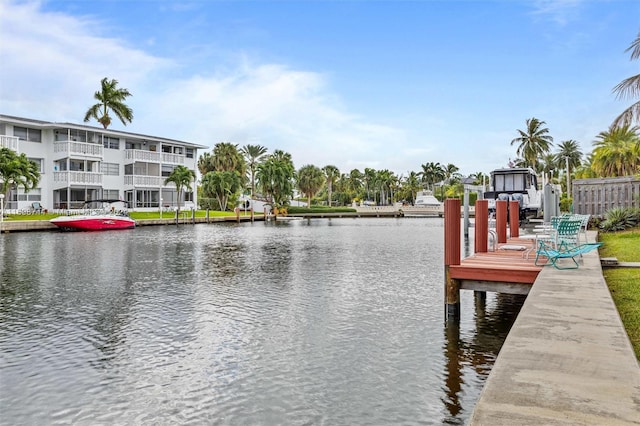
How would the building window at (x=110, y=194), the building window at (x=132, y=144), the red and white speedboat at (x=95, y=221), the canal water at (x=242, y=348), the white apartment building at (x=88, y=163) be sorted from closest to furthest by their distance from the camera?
the canal water at (x=242, y=348) → the red and white speedboat at (x=95, y=221) → the white apartment building at (x=88, y=163) → the building window at (x=110, y=194) → the building window at (x=132, y=144)

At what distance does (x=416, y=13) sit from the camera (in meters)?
26.5

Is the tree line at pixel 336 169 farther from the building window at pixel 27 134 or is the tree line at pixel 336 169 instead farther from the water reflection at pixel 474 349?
the water reflection at pixel 474 349

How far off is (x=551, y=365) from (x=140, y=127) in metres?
78.2

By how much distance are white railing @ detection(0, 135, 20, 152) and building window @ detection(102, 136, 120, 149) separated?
10945 mm

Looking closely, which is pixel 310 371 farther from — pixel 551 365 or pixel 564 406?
pixel 564 406

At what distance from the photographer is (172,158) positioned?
2514 inches

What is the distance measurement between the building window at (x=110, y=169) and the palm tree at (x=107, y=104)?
9569mm

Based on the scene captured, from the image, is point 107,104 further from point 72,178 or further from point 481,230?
point 481,230

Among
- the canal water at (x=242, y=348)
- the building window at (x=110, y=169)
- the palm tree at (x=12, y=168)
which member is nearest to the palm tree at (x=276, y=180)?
the building window at (x=110, y=169)

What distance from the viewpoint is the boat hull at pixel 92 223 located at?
138 feet

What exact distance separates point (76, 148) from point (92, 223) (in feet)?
38.2

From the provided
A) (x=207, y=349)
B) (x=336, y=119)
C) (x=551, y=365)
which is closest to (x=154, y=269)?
(x=207, y=349)

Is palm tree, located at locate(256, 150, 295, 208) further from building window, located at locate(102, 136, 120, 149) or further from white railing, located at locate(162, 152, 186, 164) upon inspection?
building window, located at locate(102, 136, 120, 149)

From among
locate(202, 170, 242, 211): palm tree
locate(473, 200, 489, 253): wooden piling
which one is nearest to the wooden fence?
locate(473, 200, 489, 253): wooden piling
